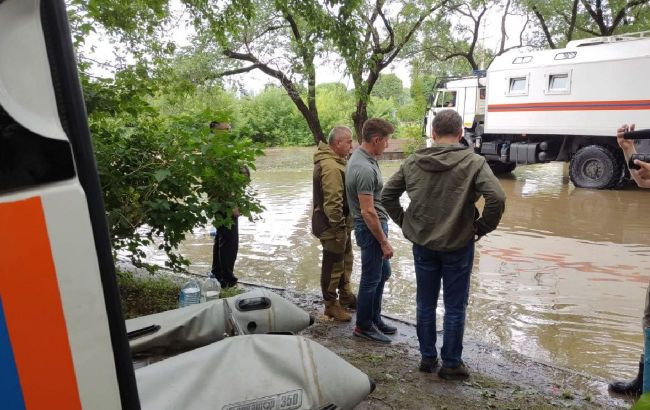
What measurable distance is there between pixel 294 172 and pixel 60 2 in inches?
700

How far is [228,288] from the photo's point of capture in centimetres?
536

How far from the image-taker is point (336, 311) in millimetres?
4812

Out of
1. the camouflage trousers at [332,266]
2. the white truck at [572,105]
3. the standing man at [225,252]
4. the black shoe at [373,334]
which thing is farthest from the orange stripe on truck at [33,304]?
the white truck at [572,105]

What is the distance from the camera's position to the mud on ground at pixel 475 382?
336 centimetres

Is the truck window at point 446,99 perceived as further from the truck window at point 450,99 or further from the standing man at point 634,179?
the standing man at point 634,179

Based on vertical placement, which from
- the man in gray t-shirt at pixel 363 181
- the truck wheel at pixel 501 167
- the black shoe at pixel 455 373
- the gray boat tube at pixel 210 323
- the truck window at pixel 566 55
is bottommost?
the truck wheel at pixel 501 167

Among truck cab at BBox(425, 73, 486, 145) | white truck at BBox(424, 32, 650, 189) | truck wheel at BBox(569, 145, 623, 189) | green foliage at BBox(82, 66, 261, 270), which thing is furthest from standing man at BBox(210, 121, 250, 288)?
truck cab at BBox(425, 73, 486, 145)

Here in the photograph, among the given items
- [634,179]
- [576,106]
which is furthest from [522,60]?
[634,179]

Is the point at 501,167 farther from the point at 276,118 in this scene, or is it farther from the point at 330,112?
the point at 276,118

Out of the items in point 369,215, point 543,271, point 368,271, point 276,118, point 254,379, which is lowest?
point 543,271

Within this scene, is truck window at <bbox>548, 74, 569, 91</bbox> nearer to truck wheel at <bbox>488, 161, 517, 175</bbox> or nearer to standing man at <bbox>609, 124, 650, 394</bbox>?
truck wheel at <bbox>488, 161, 517, 175</bbox>

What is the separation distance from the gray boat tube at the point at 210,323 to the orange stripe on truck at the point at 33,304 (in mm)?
1518

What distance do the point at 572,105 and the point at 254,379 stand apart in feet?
45.6

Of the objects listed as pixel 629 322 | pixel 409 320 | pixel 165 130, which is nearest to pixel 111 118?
pixel 165 130
